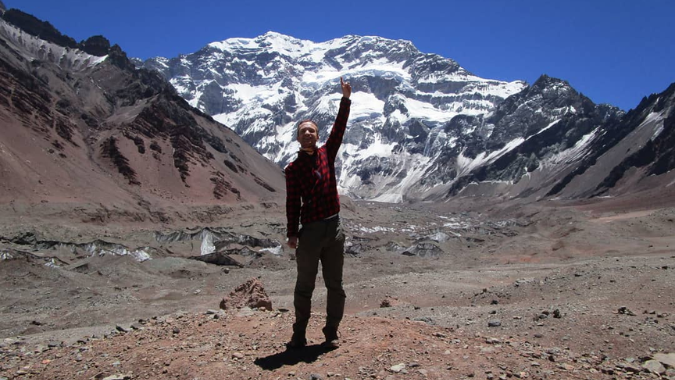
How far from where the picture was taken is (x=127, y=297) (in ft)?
71.3

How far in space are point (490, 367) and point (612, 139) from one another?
152277 mm

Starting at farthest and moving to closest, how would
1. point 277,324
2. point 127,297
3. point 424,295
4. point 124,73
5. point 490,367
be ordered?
point 124,73
point 127,297
point 424,295
point 277,324
point 490,367

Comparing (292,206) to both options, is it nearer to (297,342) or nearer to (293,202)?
(293,202)

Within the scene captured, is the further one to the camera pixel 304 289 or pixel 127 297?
pixel 127 297

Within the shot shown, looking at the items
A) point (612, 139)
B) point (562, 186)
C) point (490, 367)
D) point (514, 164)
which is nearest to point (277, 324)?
point (490, 367)

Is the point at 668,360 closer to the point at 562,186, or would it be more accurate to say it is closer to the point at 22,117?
the point at 22,117

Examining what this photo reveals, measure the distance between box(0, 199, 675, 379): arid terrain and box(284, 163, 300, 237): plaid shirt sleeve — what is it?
151 centimetres

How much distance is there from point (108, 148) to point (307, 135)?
7126cm

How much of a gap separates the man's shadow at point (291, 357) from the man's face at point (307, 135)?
248cm

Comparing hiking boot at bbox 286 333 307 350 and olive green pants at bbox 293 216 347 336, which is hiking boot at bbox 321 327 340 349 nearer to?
olive green pants at bbox 293 216 347 336

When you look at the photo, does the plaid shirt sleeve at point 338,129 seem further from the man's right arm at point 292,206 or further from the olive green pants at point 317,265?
the olive green pants at point 317,265

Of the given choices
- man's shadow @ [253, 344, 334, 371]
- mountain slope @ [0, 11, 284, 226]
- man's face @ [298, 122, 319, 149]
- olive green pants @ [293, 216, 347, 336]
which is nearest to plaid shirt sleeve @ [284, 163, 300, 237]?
olive green pants @ [293, 216, 347, 336]

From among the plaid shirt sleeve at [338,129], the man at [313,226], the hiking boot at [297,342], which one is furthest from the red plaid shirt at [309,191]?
the hiking boot at [297,342]

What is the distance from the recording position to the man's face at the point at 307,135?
20.7 feet
